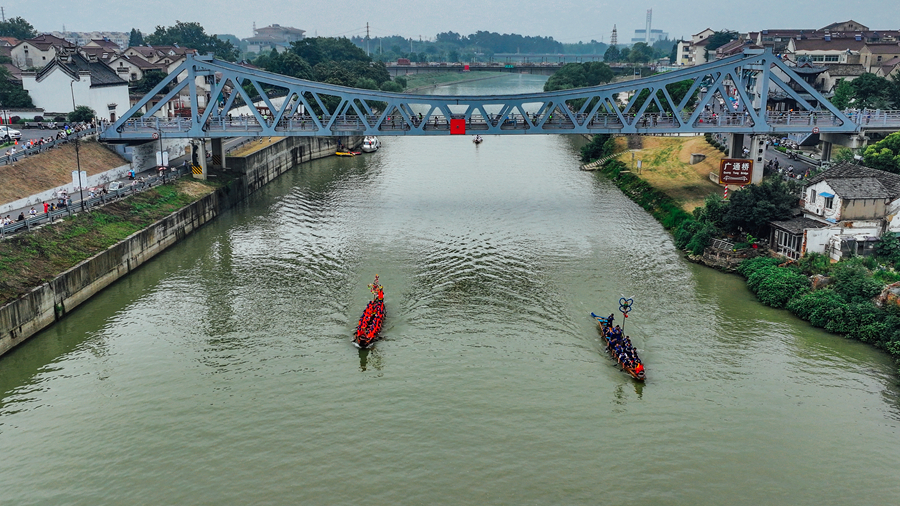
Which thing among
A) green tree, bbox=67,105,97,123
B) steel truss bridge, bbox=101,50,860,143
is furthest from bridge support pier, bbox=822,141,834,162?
green tree, bbox=67,105,97,123

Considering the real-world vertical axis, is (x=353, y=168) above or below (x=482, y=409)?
above

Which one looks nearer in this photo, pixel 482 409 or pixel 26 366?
pixel 482 409

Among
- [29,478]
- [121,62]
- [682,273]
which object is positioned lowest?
[29,478]

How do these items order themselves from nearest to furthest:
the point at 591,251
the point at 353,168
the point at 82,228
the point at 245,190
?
the point at 82,228, the point at 591,251, the point at 245,190, the point at 353,168

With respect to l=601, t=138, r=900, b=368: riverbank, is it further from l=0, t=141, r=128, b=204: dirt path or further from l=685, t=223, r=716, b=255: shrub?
l=0, t=141, r=128, b=204: dirt path

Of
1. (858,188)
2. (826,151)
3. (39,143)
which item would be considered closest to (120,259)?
(39,143)

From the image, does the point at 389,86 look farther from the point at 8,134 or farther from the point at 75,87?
the point at 8,134

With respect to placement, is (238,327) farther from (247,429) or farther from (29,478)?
(29,478)

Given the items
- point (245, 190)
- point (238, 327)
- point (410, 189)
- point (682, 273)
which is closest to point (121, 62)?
point (245, 190)
